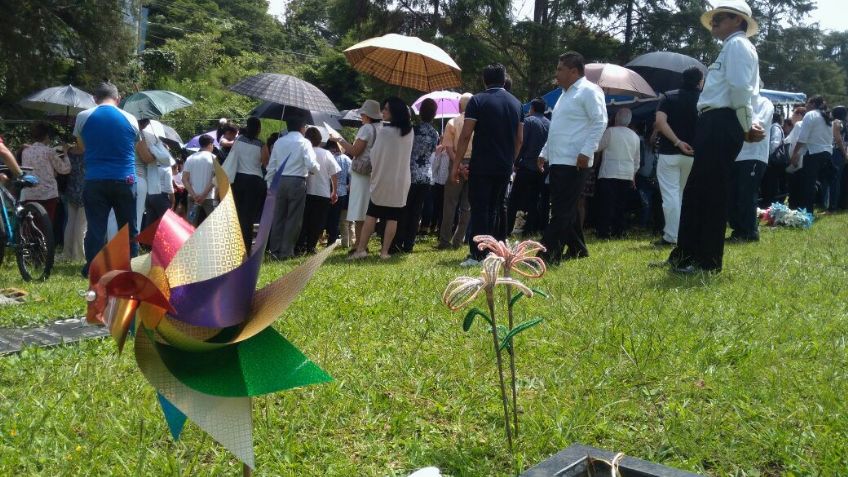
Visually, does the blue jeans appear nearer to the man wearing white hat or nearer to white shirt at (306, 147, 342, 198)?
white shirt at (306, 147, 342, 198)

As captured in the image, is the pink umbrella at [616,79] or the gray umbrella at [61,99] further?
the gray umbrella at [61,99]

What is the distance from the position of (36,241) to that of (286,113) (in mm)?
3042

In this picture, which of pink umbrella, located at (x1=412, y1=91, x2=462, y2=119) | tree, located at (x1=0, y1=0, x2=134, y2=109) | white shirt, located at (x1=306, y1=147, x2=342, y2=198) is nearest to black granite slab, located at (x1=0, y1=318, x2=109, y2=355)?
white shirt, located at (x1=306, y1=147, x2=342, y2=198)

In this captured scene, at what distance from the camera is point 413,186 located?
9219 millimetres

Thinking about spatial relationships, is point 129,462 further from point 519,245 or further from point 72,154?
point 72,154

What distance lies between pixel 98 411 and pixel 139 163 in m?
5.85

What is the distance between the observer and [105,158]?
6.90m

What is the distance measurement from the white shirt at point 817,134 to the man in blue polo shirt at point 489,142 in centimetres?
661

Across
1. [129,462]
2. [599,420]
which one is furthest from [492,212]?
[129,462]

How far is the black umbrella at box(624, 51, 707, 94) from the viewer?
12339 millimetres

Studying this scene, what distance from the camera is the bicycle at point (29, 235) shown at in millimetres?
7879

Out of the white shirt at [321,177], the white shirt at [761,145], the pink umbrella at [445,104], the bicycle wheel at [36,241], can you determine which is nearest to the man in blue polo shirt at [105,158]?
the bicycle wheel at [36,241]

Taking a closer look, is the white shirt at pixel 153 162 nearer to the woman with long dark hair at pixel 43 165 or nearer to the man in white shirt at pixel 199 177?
the man in white shirt at pixel 199 177

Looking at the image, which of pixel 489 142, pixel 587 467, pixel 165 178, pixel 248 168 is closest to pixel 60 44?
pixel 165 178
